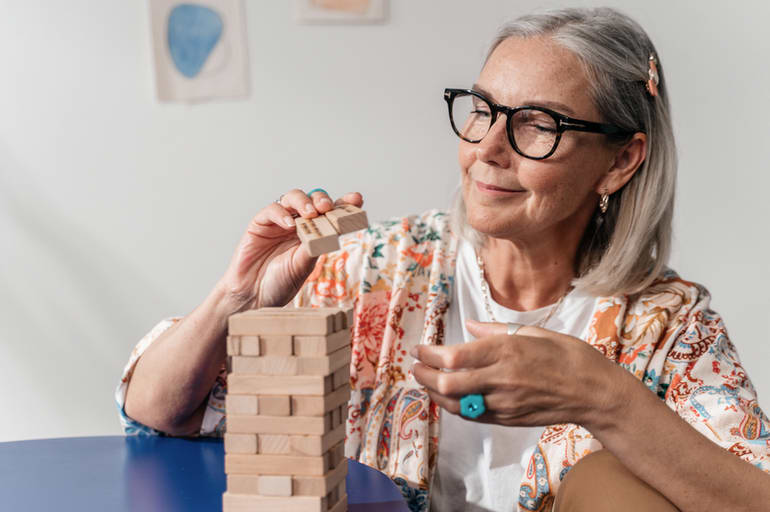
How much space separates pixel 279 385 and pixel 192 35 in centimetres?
238

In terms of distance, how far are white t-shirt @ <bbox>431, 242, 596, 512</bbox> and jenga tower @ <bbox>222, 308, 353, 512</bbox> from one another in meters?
0.72

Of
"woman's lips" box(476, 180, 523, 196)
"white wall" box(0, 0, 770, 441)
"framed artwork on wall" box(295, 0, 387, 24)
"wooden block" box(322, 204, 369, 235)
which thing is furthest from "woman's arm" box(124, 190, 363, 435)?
"framed artwork on wall" box(295, 0, 387, 24)

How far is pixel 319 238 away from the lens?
3.50 feet

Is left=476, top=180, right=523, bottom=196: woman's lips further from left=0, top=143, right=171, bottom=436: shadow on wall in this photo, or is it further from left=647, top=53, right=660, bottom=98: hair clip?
left=0, top=143, right=171, bottom=436: shadow on wall

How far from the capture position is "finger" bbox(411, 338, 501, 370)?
1097mm

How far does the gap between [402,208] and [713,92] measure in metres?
1.37

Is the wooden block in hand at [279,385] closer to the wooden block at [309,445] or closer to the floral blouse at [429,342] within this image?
the wooden block at [309,445]

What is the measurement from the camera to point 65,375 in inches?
124

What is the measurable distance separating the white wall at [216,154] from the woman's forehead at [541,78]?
1551 millimetres

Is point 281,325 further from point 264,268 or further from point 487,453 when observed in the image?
point 487,453

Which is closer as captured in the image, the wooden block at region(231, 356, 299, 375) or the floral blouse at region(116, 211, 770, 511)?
the wooden block at region(231, 356, 299, 375)

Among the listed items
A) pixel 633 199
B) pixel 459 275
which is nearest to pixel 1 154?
pixel 459 275

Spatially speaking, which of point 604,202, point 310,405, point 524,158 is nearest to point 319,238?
point 310,405

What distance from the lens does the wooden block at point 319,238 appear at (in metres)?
→ 1.06
